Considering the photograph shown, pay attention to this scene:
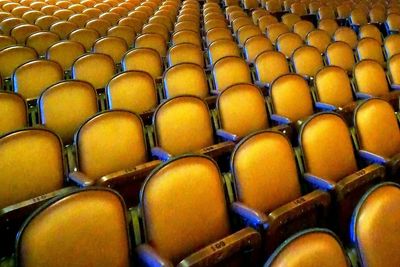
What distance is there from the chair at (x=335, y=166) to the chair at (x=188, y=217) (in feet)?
0.47

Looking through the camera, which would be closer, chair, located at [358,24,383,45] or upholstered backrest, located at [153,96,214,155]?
upholstered backrest, located at [153,96,214,155]

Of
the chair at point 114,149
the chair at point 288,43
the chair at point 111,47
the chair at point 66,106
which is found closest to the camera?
the chair at point 114,149

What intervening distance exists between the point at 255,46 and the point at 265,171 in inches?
26.0

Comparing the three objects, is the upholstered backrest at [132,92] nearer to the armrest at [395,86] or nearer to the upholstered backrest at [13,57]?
the upholstered backrest at [13,57]

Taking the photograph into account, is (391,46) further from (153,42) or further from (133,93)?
(133,93)

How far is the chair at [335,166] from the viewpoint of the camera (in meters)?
0.46

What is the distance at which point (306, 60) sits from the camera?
0.94 m

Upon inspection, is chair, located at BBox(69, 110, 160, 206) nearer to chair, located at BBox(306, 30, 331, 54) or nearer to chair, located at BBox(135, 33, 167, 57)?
chair, located at BBox(135, 33, 167, 57)

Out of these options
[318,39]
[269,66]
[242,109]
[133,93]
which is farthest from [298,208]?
[318,39]

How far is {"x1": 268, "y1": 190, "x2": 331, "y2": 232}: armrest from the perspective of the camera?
1.28 ft

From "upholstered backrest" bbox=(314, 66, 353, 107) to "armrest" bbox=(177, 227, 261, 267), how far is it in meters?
0.46

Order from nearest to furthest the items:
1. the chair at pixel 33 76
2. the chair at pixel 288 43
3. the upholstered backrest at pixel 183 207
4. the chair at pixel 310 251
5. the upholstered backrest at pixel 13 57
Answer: the chair at pixel 310 251 → the upholstered backrest at pixel 183 207 → the chair at pixel 33 76 → the upholstered backrest at pixel 13 57 → the chair at pixel 288 43

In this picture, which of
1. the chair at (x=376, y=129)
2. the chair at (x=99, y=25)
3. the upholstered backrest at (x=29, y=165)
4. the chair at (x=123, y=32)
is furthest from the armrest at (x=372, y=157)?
the chair at (x=99, y=25)

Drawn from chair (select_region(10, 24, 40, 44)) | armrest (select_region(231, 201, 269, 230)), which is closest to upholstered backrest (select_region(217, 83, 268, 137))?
armrest (select_region(231, 201, 269, 230))
